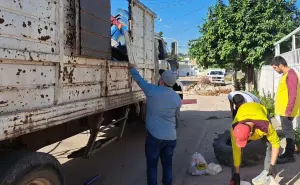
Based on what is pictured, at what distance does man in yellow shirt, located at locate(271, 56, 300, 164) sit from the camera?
5.07m

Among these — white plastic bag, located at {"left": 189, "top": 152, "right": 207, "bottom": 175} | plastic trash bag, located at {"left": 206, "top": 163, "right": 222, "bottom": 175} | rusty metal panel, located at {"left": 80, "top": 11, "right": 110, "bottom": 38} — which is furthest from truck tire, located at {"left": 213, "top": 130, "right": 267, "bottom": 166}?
rusty metal panel, located at {"left": 80, "top": 11, "right": 110, "bottom": 38}

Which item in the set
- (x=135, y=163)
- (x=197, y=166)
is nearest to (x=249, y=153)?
(x=197, y=166)

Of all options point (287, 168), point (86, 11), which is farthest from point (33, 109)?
point (287, 168)

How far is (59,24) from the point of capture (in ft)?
9.97

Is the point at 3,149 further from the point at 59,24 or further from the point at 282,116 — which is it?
the point at 282,116

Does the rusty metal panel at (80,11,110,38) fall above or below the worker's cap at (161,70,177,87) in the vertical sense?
above

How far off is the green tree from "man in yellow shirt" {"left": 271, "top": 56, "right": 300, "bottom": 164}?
8.01m

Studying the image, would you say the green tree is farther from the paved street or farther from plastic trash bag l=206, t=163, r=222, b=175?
plastic trash bag l=206, t=163, r=222, b=175

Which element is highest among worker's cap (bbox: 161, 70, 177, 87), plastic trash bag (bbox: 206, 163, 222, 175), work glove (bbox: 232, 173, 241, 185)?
worker's cap (bbox: 161, 70, 177, 87)

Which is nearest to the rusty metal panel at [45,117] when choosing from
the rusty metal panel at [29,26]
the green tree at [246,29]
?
the rusty metal panel at [29,26]

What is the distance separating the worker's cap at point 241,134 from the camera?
359 centimetres

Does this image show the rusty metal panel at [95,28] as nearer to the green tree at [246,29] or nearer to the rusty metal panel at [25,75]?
the rusty metal panel at [25,75]

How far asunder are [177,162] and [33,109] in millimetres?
3513

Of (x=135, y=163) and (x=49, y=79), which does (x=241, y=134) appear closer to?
(x=49, y=79)
